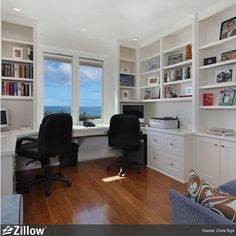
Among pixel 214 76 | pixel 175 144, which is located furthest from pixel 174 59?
pixel 175 144

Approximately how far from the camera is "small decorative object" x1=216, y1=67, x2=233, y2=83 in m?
2.71

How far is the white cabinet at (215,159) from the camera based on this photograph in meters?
2.44

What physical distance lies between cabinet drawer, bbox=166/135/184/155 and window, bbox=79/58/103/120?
188 centimetres

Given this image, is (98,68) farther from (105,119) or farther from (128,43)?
(105,119)

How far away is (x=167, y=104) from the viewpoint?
3.86 metres

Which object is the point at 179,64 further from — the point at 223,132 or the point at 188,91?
the point at 223,132

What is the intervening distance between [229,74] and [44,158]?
9.14ft

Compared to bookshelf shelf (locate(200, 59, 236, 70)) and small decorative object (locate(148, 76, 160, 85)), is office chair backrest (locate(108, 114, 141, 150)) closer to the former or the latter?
small decorative object (locate(148, 76, 160, 85))


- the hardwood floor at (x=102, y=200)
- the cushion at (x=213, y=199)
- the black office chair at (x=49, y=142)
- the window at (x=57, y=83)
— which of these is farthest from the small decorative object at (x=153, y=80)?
the cushion at (x=213, y=199)

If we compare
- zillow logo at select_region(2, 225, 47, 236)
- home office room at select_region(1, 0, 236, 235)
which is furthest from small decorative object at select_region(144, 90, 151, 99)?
A: zillow logo at select_region(2, 225, 47, 236)

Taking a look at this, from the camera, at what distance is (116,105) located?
418 centimetres

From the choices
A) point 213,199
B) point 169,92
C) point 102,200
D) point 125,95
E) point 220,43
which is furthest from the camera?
point 125,95

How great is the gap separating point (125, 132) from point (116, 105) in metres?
1.03

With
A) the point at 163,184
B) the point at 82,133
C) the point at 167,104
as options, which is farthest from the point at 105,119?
the point at 163,184
